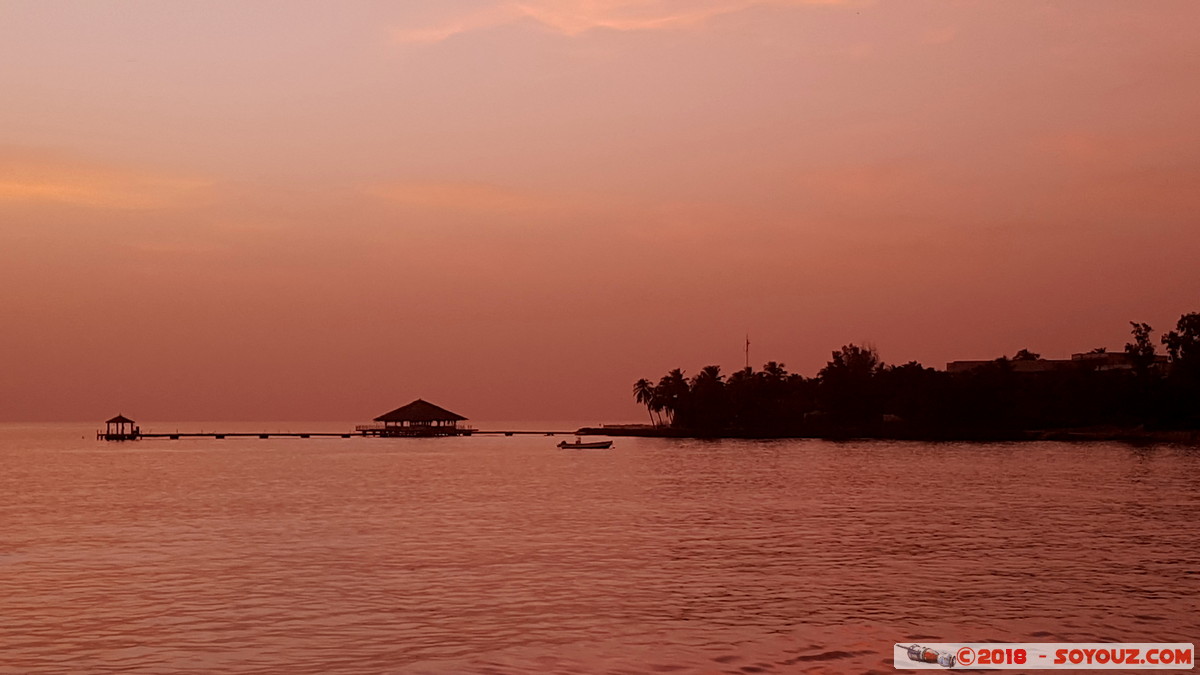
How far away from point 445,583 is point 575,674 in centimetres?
1023

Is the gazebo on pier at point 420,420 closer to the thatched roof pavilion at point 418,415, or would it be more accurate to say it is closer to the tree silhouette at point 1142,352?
the thatched roof pavilion at point 418,415

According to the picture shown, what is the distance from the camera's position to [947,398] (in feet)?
558

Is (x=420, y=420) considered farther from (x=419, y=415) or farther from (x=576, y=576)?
(x=576, y=576)

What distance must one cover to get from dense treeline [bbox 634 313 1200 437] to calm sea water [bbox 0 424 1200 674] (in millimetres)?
Answer: 97189

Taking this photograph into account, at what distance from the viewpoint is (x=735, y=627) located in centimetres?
2242

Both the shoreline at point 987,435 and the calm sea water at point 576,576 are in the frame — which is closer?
the calm sea water at point 576,576

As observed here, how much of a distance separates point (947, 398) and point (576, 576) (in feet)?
491

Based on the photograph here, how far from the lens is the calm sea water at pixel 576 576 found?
2062 cm

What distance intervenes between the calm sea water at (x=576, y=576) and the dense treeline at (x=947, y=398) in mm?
97189

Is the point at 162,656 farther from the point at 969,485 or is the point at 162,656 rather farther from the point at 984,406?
the point at 984,406

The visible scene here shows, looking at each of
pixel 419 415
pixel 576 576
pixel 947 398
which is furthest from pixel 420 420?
pixel 576 576

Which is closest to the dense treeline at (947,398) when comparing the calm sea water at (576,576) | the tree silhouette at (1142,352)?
the tree silhouette at (1142,352)

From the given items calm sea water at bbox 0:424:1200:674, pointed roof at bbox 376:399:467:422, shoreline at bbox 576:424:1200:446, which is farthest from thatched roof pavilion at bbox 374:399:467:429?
calm sea water at bbox 0:424:1200:674

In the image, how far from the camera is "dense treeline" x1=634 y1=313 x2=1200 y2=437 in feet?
503
